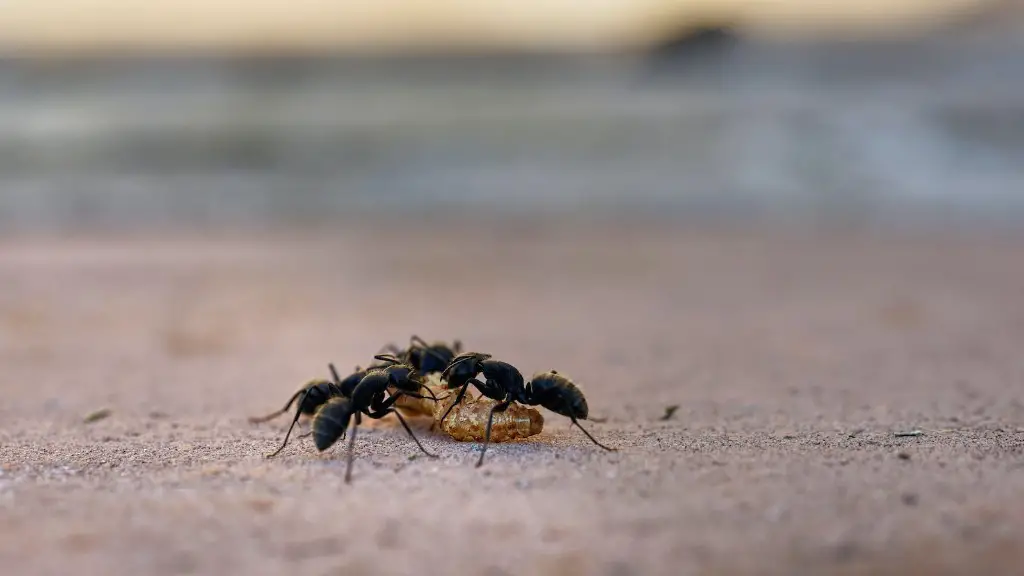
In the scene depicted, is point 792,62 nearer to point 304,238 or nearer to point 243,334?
point 304,238

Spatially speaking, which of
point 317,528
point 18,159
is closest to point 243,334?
point 317,528

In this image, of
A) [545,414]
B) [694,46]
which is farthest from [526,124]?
[545,414]

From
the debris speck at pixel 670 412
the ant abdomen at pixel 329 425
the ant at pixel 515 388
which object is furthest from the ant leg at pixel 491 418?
the debris speck at pixel 670 412

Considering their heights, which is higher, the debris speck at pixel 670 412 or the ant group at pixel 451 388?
the ant group at pixel 451 388

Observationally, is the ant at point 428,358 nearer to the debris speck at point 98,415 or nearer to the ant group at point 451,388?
the ant group at point 451,388

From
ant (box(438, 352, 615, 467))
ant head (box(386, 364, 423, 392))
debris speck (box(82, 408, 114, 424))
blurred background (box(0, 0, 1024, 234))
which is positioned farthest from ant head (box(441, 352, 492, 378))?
blurred background (box(0, 0, 1024, 234))

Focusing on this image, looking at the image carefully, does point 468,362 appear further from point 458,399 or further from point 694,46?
point 694,46

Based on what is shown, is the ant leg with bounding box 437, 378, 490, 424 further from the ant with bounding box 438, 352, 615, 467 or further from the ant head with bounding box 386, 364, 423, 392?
the ant head with bounding box 386, 364, 423, 392
